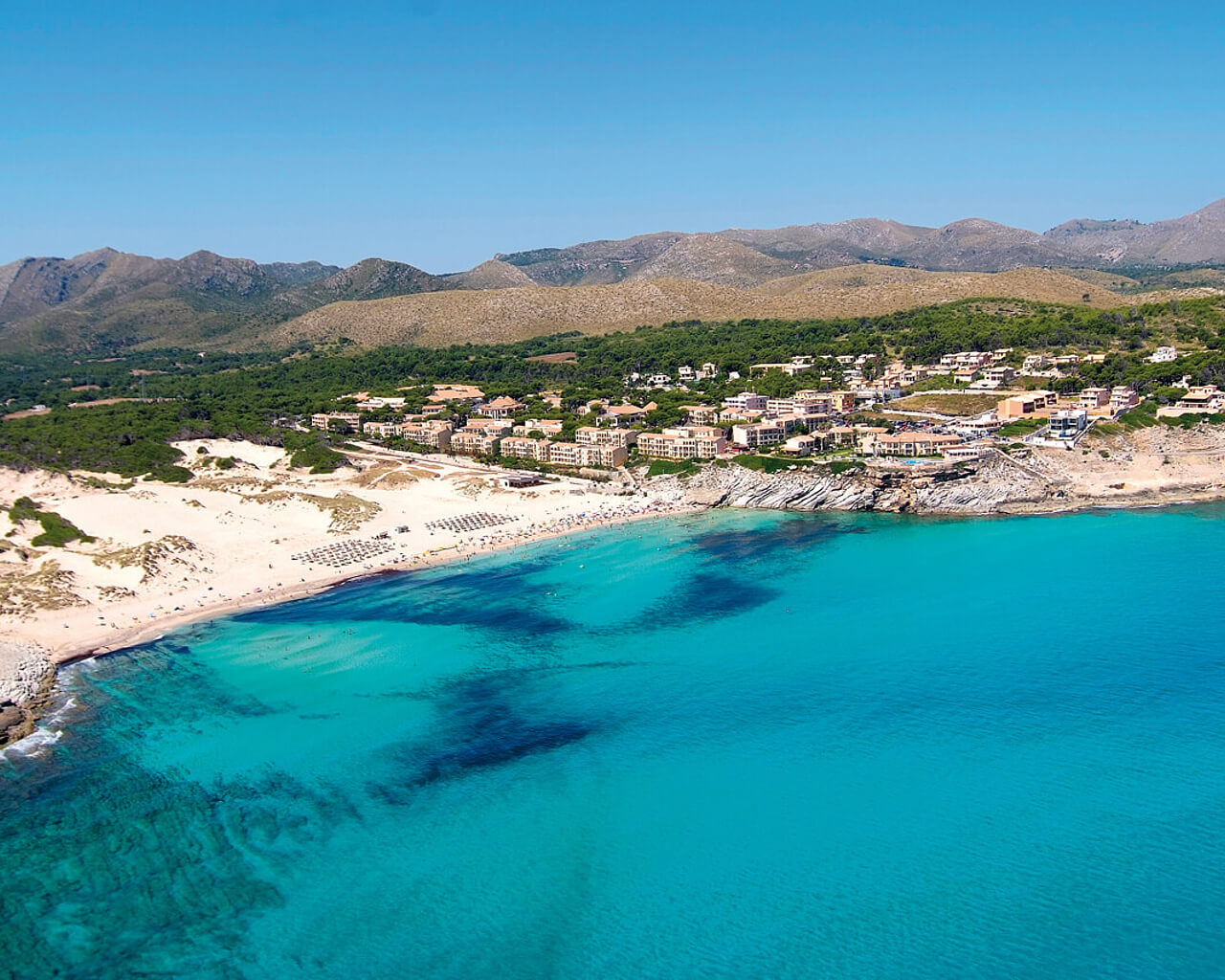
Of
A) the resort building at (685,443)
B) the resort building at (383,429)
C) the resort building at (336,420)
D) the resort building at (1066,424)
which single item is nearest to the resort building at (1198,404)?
the resort building at (1066,424)

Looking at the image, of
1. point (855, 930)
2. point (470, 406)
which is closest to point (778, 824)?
point (855, 930)

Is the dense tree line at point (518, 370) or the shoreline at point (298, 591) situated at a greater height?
the dense tree line at point (518, 370)

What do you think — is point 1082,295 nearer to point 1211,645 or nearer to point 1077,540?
point 1077,540

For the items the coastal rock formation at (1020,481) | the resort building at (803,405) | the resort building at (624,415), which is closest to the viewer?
the coastal rock formation at (1020,481)

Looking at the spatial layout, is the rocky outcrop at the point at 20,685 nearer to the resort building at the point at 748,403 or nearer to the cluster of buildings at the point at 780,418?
the cluster of buildings at the point at 780,418

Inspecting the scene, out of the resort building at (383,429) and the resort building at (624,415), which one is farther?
the resort building at (383,429)

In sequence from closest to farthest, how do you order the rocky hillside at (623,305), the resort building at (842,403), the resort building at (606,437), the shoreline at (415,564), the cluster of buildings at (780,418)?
1. the shoreline at (415,564)
2. the cluster of buildings at (780,418)
3. the resort building at (606,437)
4. the resort building at (842,403)
5. the rocky hillside at (623,305)

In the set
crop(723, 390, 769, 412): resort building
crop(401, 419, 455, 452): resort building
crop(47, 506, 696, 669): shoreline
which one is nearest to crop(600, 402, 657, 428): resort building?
crop(723, 390, 769, 412): resort building

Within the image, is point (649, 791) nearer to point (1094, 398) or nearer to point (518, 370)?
point (1094, 398)

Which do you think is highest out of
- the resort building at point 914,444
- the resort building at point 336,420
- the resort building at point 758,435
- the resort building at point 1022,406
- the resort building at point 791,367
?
the resort building at point 791,367
